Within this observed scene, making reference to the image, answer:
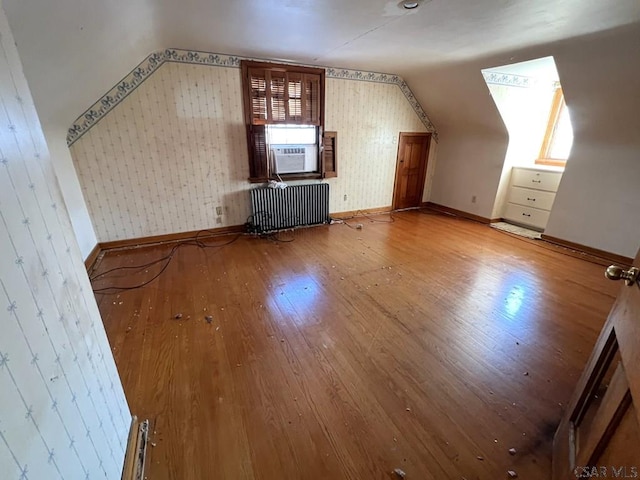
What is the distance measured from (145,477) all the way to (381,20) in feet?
11.0

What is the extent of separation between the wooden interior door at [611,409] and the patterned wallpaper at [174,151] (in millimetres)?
3958

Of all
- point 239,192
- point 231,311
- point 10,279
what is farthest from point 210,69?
point 10,279

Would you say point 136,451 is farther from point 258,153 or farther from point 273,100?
point 273,100

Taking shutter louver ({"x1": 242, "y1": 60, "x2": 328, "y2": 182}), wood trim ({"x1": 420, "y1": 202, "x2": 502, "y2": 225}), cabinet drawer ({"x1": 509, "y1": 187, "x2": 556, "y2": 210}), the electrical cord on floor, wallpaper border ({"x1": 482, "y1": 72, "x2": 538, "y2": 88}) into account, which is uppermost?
wallpaper border ({"x1": 482, "y1": 72, "x2": 538, "y2": 88})

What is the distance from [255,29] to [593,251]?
4715mm

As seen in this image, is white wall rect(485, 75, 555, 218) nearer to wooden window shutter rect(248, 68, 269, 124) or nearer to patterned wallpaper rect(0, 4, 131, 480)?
wooden window shutter rect(248, 68, 269, 124)

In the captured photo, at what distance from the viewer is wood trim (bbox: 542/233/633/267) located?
3425 mm

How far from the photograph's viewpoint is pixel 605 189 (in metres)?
3.52

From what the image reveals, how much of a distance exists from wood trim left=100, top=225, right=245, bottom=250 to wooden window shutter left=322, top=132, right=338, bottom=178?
63.6 inches

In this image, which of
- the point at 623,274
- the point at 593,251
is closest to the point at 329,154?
the point at 593,251

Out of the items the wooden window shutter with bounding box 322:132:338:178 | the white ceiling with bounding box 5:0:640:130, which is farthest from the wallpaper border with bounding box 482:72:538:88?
the wooden window shutter with bounding box 322:132:338:178

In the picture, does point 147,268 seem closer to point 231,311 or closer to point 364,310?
point 231,311

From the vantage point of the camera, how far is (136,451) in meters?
1.32

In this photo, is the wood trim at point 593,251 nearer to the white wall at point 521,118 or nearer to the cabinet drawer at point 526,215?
the cabinet drawer at point 526,215
